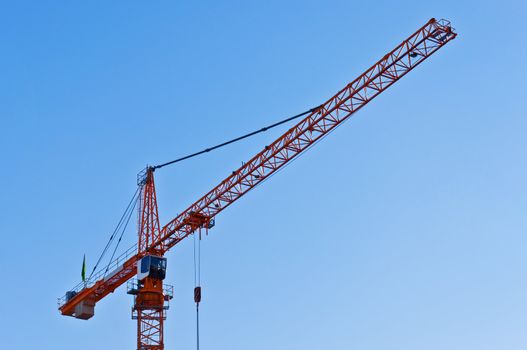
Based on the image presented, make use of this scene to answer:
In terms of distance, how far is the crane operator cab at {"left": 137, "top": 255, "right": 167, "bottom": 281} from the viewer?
81000 millimetres

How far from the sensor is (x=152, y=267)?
81.1 m

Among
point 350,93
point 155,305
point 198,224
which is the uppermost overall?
point 350,93

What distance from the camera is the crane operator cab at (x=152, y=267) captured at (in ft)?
266

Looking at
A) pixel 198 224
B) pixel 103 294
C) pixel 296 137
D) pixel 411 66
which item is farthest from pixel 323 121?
pixel 103 294

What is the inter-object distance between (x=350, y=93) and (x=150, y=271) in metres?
26.9

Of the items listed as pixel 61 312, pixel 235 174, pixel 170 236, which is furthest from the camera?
pixel 61 312

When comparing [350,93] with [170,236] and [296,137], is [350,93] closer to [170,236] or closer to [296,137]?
[296,137]

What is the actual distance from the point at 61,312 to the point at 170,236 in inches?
619

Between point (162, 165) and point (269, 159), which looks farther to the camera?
point (162, 165)

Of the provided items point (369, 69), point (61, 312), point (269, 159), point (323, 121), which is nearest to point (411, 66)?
point (369, 69)

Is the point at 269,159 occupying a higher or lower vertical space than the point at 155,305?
higher

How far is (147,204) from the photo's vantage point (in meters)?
84.8

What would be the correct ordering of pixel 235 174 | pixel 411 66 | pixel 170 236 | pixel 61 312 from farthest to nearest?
pixel 61 312
pixel 170 236
pixel 235 174
pixel 411 66

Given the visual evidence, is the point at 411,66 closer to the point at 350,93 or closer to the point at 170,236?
the point at 350,93
